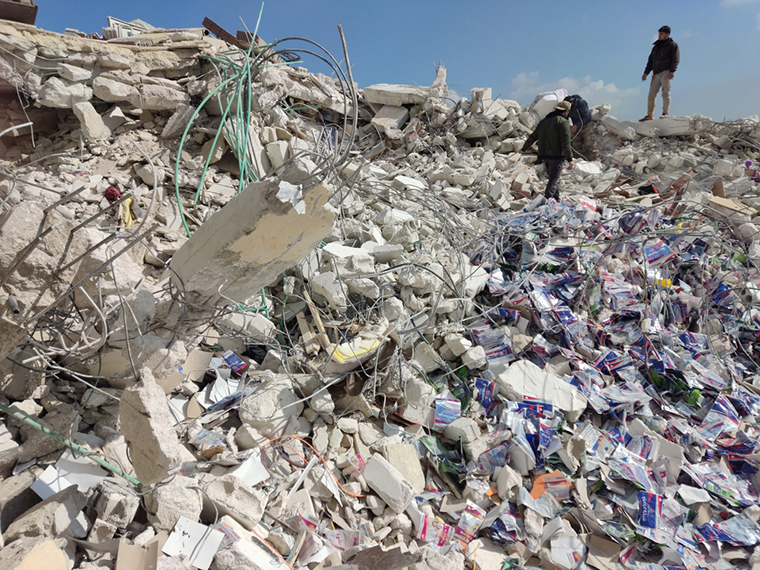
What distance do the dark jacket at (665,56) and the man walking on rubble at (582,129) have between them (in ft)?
4.52

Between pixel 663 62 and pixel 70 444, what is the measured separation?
10700 millimetres

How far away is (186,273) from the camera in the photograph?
2.33 meters

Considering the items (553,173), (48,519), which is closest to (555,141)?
(553,173)

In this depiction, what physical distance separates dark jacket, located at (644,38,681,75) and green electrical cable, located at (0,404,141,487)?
10558 millimetres

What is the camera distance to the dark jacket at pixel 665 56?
25.7 feet

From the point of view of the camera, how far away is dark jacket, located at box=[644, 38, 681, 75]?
7848 millimetres

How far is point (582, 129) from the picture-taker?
899 cm

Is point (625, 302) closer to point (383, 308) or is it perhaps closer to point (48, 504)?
point (383, 308)

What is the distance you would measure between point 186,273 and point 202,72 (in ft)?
14.5

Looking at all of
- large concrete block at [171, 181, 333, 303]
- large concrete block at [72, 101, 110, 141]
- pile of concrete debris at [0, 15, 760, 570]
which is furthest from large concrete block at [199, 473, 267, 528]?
large concrete block at [72, 101, 110, 141]

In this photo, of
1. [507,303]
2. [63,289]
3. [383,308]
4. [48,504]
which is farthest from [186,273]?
[507,303]

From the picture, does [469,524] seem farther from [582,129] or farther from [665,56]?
[665,56]

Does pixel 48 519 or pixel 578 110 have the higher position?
pixel 578 110

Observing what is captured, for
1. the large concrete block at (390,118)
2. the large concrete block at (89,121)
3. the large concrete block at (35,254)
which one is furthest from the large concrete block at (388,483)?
the large concrete block at (390,118)
